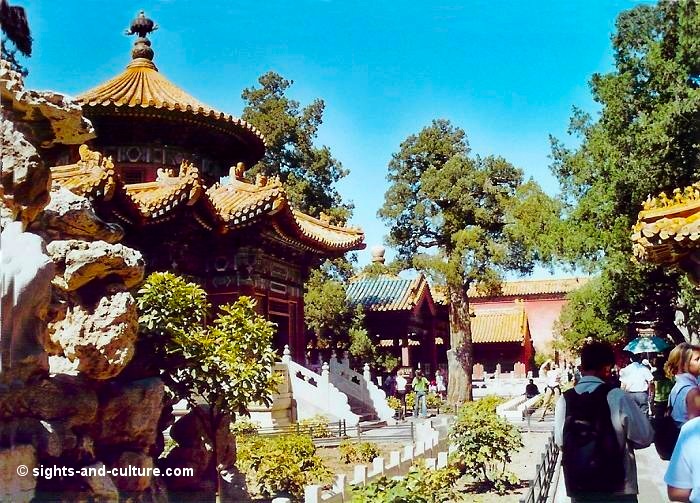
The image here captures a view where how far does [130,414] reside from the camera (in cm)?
569

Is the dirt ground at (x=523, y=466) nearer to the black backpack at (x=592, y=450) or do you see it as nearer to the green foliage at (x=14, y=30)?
the black backpack at (x=592, y=450)

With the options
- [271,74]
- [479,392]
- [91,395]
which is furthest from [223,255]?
[479,392]

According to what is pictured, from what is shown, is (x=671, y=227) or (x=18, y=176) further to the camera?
(x=671, y=227)

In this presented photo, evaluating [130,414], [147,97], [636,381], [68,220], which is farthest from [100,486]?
[147,97]

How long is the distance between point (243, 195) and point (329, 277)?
10.9 meters

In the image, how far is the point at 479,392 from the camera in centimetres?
2908

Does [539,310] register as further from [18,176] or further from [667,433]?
[18,176]

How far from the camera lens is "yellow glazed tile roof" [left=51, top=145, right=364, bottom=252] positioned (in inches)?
386

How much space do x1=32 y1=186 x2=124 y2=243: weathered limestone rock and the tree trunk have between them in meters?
16.5

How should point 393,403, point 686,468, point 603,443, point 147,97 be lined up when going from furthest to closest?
point 393,403 → point 147,97 → point 603,443 → point 686,468

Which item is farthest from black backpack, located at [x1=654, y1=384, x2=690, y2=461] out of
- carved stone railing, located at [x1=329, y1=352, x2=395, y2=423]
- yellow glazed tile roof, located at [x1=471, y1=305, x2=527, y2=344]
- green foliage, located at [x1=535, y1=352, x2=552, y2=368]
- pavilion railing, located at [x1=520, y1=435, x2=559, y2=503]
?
green foliage, located at [x1=535, y1=352, x2=552, y2=368]

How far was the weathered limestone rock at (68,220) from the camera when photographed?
18.6 ft

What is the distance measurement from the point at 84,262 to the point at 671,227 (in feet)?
18.5

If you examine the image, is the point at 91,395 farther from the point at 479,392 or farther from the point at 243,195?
the point at 479,392
